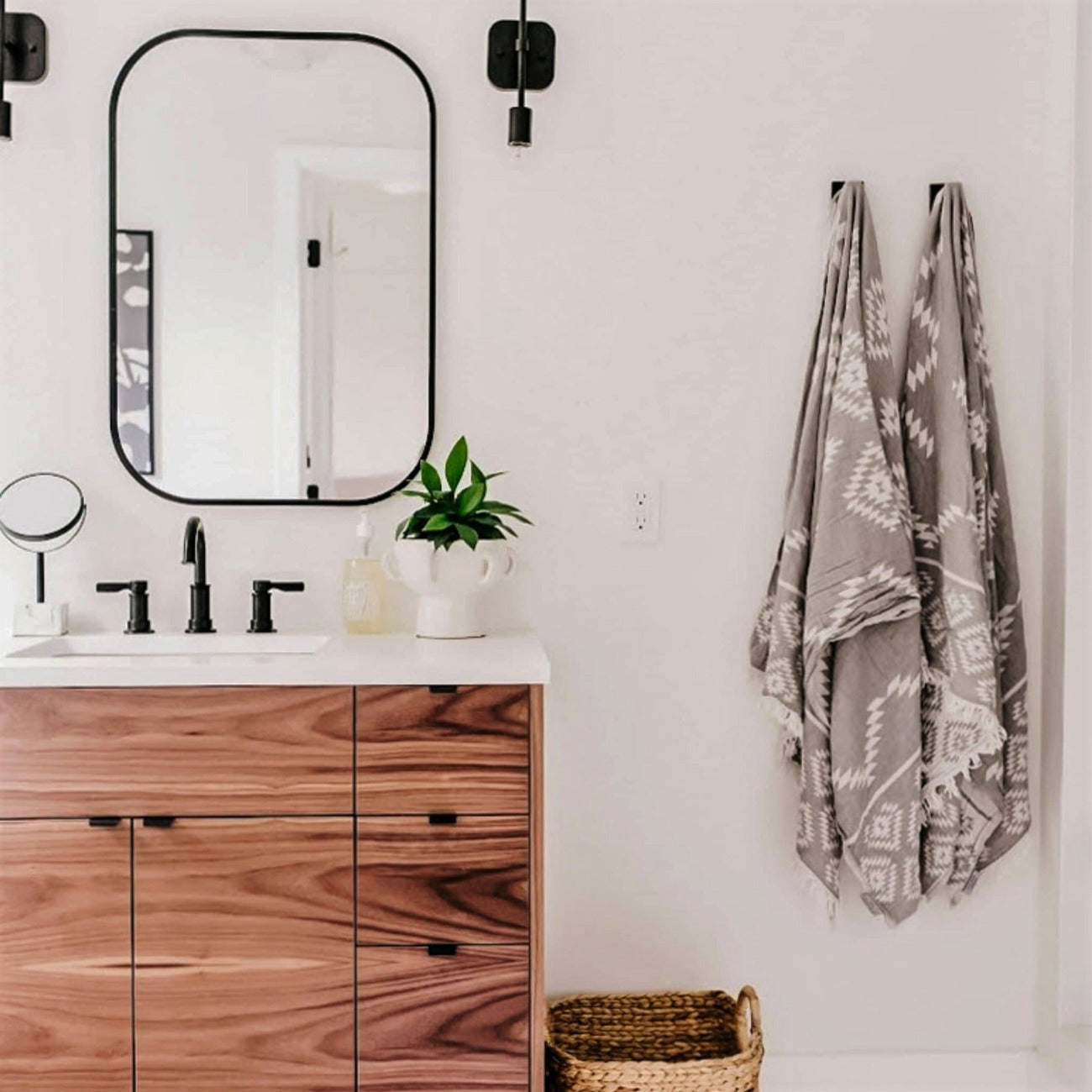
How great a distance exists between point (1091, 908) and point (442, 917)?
1181mm

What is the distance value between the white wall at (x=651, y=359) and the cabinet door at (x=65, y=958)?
0.50m

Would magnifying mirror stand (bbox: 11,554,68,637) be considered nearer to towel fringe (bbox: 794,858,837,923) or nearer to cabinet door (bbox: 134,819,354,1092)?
cabinet door (bbox: 134,819,354,1092)

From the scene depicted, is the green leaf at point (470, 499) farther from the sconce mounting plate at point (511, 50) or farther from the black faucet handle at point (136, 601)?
the sconce mounting plate at point (511, 50)

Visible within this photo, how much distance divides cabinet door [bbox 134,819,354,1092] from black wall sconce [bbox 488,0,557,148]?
3.84 feet

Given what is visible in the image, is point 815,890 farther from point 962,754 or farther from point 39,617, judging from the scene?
point 39,617

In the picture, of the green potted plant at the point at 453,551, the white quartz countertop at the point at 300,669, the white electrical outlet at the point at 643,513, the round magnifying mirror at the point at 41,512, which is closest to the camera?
the white quartz countertop at the point at 300,669

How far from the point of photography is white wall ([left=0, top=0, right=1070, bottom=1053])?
2.04 metres

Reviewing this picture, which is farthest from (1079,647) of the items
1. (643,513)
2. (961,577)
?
(643,513)

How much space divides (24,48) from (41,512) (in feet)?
2.49

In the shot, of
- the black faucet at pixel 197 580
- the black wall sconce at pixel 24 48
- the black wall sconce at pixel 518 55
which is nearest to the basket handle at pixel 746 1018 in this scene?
the black faucet at pixel 197 580

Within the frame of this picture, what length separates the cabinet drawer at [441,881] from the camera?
5.48ft

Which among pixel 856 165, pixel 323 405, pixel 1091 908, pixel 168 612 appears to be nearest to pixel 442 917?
pixel 168 612

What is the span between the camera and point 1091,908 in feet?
6.93

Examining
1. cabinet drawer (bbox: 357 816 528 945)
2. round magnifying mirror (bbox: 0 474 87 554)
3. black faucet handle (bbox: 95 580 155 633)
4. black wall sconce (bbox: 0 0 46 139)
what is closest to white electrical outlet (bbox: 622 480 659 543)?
cabinet drawer (bbox: 357 816 528 945)
